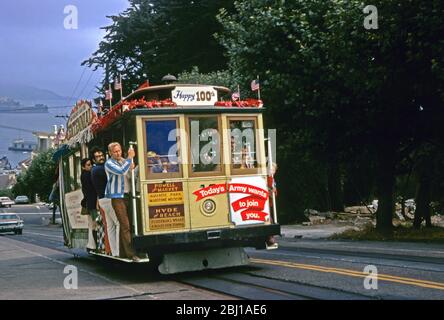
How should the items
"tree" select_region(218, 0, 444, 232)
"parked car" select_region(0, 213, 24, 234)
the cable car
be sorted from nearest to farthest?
the cable car < "tree" select_region(218, 0, 444, 232) < "parked car" select_region(0, 213, 24, 234)

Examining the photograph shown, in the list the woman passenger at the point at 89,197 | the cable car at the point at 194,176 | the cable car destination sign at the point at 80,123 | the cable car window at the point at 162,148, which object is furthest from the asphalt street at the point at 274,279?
the cable car destination sign at the point at 80,123

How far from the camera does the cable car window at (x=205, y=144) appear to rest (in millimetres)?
10812

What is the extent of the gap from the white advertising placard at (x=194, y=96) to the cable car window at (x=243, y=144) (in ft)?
1.76

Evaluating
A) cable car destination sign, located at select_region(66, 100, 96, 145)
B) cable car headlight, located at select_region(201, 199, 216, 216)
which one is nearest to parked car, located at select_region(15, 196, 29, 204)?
cable car destination sign, located at select_region(66, 100, 96, 145)

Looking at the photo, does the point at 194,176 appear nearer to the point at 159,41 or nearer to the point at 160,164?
the point at 160,164

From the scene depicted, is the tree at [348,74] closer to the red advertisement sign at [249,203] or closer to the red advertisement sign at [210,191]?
the red advertisement sign at [249,203]

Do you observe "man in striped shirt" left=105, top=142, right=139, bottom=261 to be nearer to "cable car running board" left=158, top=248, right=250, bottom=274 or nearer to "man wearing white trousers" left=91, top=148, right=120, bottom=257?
"man wearing white trousers" left=91, top=148, right=120, bottom=257

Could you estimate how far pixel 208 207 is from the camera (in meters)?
10.8

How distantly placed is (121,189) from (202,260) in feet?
6.02

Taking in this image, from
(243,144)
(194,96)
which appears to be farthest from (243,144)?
(194,96)

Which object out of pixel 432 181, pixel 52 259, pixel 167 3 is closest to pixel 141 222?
pixel 52 259

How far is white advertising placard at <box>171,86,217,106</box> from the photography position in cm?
1100

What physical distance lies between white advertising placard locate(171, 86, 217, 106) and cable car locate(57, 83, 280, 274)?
0.7 inches

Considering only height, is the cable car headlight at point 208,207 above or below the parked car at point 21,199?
above
